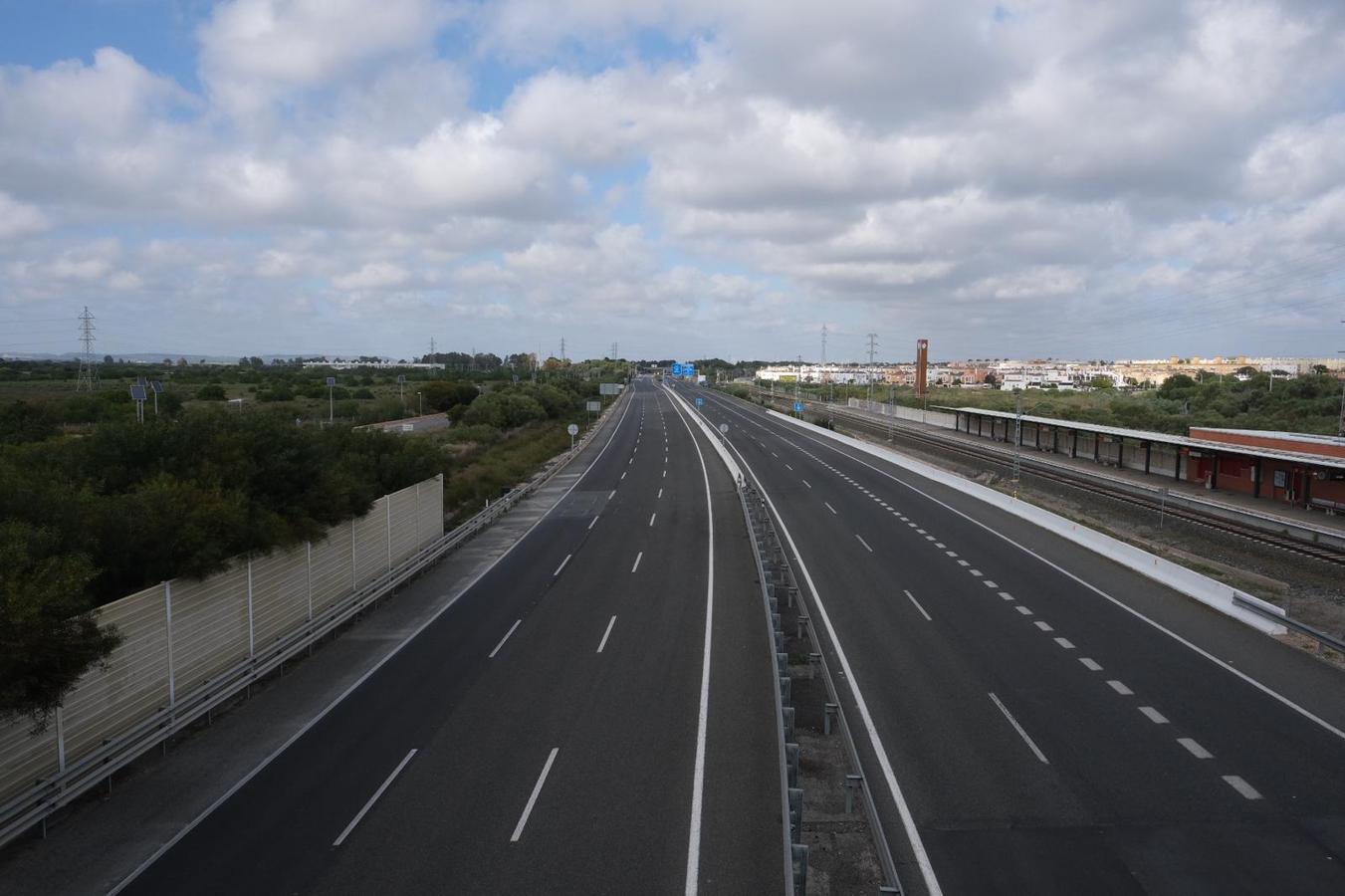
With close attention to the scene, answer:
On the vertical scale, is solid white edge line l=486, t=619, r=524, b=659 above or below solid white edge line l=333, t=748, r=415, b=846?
below

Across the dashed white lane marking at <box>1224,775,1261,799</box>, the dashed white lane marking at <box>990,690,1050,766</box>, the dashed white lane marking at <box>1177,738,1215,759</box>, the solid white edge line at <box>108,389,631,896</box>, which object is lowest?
the solid white edge line at <box>108,389,631,896</box>

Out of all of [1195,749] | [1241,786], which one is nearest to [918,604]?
[1195,749]

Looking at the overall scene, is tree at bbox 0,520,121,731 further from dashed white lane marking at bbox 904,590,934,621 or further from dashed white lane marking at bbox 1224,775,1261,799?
dashed white lane marking at bbox 904,590,934,621

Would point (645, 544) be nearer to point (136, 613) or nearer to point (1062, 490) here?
point (136, 613)

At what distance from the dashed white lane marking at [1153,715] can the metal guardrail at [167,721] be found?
1382cm

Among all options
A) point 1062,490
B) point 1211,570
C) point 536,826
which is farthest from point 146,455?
point 1062,490

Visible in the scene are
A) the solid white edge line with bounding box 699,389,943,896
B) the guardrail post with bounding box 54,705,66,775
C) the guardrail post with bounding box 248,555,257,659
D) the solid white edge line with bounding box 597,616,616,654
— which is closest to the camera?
the solid white edge line with bounding box 699,389,943,896

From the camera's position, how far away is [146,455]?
1593 centimetres

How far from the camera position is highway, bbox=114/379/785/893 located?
28.1 ft

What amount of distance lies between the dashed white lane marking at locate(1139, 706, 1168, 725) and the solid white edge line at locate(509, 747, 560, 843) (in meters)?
8.49

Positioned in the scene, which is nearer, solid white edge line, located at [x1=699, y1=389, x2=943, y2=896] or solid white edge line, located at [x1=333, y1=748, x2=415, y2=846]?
solid white edge line, located at [x1=699, y1=389, x2=943, y2=896]

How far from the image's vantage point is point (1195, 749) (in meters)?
11.1

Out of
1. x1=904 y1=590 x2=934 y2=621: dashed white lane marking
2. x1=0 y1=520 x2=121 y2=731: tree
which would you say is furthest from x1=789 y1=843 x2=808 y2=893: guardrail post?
x1=904 y1=590 x2=934 y2=621: dashed white lane marking

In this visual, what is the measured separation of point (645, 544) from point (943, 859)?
60.7ft
